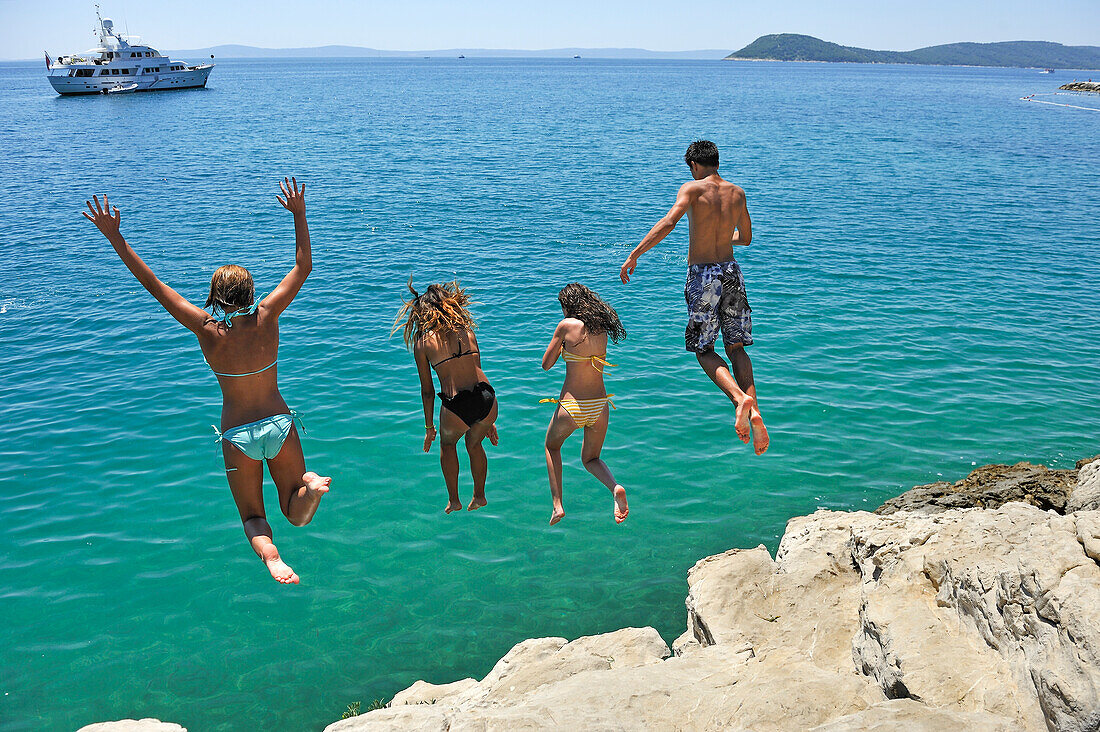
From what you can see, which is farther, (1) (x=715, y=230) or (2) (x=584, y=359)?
(1) (x=715, y=230)

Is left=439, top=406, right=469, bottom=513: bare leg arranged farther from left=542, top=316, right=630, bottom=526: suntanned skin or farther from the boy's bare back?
the boy's bare back

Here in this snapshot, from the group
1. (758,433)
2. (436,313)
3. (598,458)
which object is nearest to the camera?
(758,433)

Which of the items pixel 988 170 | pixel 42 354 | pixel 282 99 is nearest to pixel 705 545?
pixel 42 354

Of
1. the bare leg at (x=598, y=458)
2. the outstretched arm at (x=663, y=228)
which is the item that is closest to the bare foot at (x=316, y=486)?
the bare leg at (x=598, y=458)

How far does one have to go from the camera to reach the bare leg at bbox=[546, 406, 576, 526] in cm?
788

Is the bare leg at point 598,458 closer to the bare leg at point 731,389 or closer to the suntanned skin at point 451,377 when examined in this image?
the suntanned skin at point 451,377

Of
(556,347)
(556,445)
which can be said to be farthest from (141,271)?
(556,445)

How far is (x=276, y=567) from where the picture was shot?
6066mm

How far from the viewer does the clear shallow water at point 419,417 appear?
35.0ft

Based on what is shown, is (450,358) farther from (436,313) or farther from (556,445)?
(556,445)

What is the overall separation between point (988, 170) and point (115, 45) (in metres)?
102

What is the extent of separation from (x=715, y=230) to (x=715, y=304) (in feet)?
2.51

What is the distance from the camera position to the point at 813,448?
14914mm

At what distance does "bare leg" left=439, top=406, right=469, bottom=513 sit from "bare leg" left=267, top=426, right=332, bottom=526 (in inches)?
61.5
